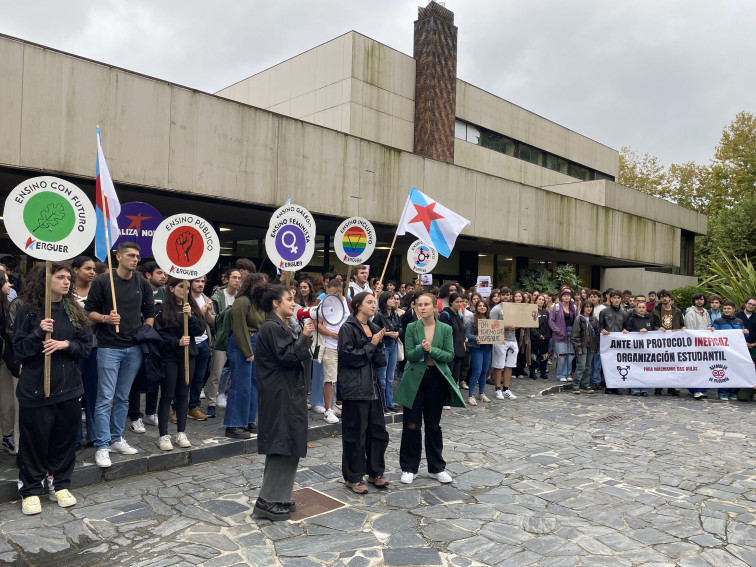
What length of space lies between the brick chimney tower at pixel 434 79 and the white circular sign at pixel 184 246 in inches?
673

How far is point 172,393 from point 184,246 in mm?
1599

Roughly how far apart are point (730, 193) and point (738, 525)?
42853 mm

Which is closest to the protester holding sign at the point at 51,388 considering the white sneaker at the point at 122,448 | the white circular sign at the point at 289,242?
the white sneaker at the point at 122,448

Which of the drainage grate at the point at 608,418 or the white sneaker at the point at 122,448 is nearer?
the white sneaker at the point at 122,448

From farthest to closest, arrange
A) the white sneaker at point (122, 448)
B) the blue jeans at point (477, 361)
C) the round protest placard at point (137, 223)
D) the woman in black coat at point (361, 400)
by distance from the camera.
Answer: the blue jeans at point (477, 361)
the round protest placard at point (137, 223)
the white sneaker at point (122, 448)
the woman in black coat at point (361, 400)

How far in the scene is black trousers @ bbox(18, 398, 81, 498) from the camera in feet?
15.7

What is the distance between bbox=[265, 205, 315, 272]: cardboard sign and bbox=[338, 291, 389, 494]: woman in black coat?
1550mm

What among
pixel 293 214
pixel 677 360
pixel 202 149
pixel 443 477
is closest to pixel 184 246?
pixel 293 214

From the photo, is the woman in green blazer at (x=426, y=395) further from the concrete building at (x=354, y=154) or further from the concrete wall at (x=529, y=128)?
the concrete wall at (x=529, y=128)

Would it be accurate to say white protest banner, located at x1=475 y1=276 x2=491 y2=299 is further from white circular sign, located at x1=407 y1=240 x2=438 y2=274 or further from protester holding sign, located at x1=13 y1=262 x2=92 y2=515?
protester holding sign, located at x1=13 y1=262 x2=92 y2=515

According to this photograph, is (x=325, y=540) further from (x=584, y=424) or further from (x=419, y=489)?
(x=584, y=424)

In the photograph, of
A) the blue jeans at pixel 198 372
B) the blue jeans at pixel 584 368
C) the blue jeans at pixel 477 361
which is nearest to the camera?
the blue jeans at pixel 198 372

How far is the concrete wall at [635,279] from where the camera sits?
31.2 metres

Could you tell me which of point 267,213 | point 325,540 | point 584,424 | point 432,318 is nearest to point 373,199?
point 267,213
